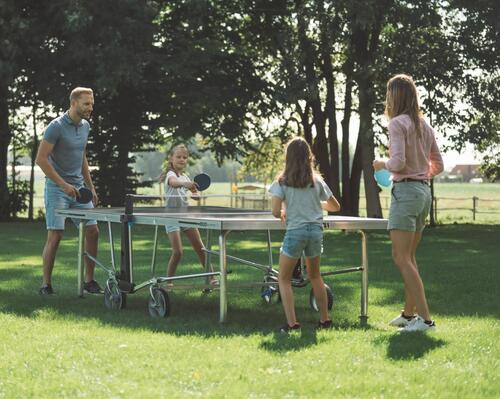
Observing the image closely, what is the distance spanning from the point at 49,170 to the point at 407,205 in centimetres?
389

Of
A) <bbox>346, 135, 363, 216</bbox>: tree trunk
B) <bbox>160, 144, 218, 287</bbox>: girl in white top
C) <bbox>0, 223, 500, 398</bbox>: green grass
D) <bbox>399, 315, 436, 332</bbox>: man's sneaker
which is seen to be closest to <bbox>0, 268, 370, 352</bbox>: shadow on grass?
<bbox>0, 223, 500, 398</bbox>: green grass

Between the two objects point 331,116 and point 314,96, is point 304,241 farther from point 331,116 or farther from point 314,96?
point 331,116

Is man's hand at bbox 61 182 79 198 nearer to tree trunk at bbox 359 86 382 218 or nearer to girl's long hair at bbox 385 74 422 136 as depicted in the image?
girl's long hair at bbox 385 74 422 136

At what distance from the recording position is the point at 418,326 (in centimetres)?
793

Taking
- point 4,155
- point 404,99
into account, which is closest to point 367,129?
point 4,155

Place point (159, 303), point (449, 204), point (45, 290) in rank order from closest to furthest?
1. point (159, 303)
2. point (45, 290)
3. point (449, 204)

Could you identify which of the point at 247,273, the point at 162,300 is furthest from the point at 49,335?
the point at 247,273

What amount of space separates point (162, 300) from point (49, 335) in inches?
55.9

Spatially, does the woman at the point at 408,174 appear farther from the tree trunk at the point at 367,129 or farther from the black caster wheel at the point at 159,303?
the tree trunk at the point at 367,129

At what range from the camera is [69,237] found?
22.0 meters

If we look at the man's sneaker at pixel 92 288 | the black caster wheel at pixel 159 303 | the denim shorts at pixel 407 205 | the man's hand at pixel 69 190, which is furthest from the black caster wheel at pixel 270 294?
the denim shorts at pixel 407 205

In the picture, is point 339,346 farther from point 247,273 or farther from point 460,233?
point 460,233

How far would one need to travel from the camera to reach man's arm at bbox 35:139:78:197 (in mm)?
10000

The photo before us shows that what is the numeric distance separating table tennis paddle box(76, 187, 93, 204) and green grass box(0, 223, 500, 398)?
101cm
